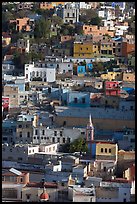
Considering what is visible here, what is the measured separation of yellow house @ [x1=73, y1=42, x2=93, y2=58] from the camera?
50.1 feet

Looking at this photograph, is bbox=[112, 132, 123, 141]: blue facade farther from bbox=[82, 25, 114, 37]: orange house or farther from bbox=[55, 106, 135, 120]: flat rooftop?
bbox=[82, 25, 114, 37]: orange house

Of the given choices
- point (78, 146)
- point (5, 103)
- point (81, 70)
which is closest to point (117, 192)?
point (78, 146)

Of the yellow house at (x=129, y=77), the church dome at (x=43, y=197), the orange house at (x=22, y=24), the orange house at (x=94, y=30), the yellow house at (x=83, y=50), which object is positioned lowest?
the church dome at (x=43, y=197)

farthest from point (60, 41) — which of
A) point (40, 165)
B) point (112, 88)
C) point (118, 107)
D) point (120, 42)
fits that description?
point (40, 165)

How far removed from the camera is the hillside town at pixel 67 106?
795cm

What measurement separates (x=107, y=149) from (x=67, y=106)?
2347mm

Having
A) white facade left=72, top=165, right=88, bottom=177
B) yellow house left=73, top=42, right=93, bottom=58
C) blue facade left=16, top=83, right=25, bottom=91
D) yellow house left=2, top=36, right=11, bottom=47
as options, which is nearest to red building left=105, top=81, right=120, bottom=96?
blue facade left=16, top=83, right=25, bottom=91

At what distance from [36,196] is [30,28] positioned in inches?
397

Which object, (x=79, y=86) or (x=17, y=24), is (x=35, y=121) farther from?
(x=17, y=24)

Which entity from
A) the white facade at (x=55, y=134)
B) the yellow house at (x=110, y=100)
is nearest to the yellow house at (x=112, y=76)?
the yellow house at (x=110, y=100)

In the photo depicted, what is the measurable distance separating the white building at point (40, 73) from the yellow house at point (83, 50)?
65.5 inches

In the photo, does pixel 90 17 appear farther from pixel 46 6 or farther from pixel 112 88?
pixel 112 88

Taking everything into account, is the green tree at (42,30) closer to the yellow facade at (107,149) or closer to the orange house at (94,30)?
the orange house at (94,30)

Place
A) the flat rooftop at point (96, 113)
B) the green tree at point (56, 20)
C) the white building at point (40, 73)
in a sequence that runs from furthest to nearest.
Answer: the green tree at point (56, 20) → the white building at point (40, 73) → the flat rooftop at point (96, 113)
